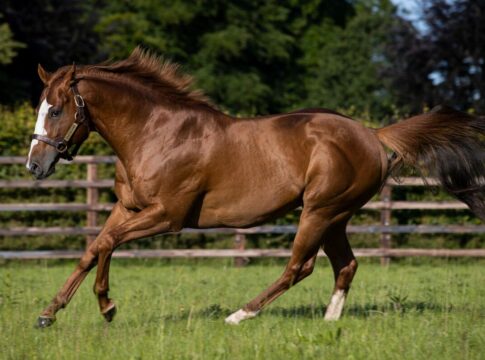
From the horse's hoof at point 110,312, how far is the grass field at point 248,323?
0.07 meters

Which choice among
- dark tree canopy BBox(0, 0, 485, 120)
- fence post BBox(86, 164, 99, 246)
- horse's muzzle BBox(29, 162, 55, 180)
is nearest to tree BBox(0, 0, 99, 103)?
dark tree canopy BBox(0, 0, 485, 120)

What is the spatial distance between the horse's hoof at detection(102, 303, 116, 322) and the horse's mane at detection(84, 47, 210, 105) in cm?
181

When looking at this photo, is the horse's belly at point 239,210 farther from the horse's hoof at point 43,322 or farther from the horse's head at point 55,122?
the horse's hoof at point 43,322

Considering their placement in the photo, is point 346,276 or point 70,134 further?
point 346,276

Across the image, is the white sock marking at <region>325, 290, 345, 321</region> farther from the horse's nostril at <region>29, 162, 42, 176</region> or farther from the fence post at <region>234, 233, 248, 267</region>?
the fence post at <region>234, 233, 248, 267</region>

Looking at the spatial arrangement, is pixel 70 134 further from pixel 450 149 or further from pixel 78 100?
pixel 450 149

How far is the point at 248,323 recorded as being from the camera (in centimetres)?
682

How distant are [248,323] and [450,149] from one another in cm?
242

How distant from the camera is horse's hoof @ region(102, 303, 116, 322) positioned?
6699mm

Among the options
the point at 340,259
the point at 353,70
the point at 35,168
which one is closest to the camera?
the point at 35,168

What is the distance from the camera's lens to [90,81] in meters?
7.02

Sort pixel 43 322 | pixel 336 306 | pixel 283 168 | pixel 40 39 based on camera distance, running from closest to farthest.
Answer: pixel 43 322 < pixel 283 168 < pixel 336 306 < pixel 40 39

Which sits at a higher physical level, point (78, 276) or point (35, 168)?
point (35, 168)

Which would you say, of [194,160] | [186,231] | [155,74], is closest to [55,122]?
[155,74]
